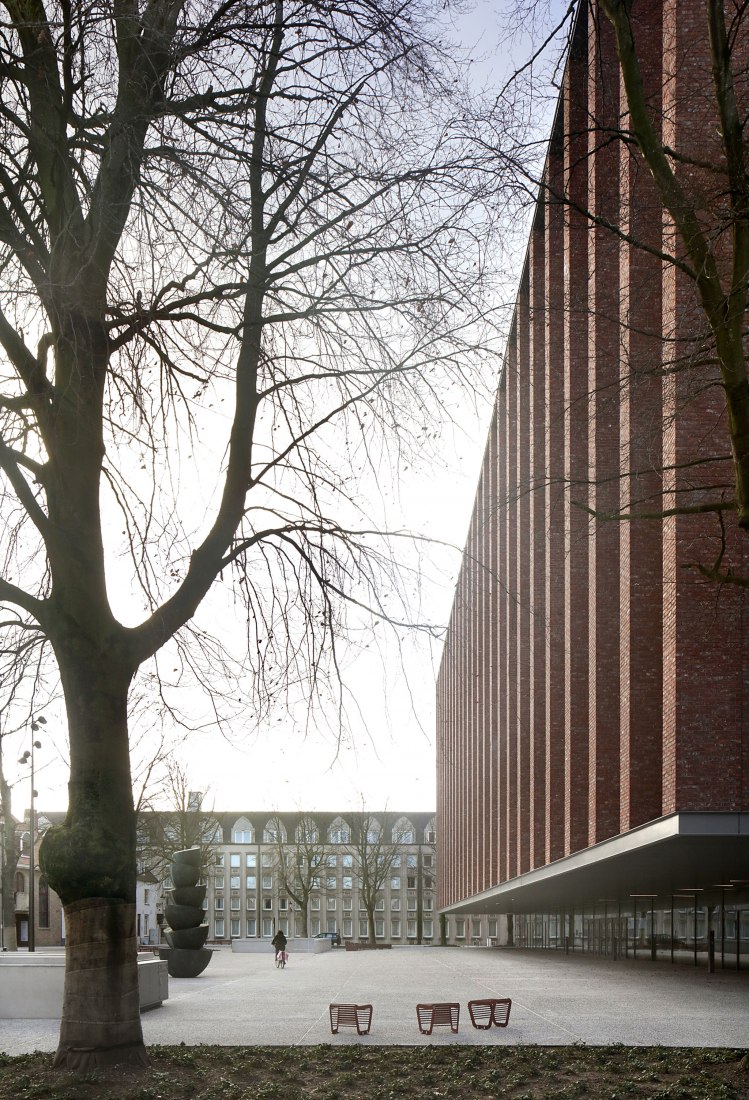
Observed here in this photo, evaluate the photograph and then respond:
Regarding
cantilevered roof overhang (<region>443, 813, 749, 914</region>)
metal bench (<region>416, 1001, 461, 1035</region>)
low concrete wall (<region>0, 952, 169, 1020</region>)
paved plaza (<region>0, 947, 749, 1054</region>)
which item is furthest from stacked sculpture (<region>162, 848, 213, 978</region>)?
metal bench (<region>416, 1001, 461, 1035</region>)

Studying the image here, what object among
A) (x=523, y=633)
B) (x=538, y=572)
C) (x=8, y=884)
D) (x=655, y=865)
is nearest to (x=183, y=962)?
(x=523, y=633)

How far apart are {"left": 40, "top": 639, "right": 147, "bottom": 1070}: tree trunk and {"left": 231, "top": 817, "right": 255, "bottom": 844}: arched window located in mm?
120931

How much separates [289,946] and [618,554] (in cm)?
4681

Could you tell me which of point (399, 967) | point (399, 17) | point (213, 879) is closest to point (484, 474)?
point (399, 967)

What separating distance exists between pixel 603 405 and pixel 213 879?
116 meters

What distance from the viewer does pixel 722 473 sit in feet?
67.1

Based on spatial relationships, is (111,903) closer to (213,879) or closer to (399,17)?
(399,17)

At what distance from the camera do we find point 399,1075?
1191 cm

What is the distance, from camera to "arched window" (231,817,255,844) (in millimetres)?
128750

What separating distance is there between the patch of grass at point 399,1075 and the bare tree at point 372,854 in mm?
74146

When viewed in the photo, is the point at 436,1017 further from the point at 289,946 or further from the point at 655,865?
the point at 289,946

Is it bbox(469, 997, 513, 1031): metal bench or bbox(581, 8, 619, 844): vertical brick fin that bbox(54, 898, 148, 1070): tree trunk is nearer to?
bbox(469, 997, 513, 1031): metal bench

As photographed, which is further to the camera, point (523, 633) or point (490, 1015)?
point (523, 633)

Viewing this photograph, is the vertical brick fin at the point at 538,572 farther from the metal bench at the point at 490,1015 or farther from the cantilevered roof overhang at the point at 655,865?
the metal bench at the point at 490,1015
